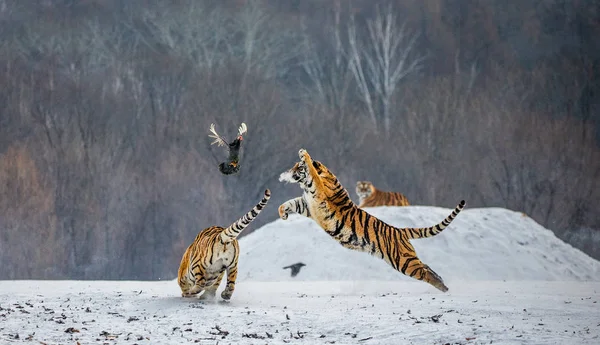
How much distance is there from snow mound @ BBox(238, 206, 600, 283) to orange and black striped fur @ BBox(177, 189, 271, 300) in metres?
4.63

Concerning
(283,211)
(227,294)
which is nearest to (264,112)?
(283,211)

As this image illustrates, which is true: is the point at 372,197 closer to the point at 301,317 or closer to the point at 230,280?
the point at 230,280

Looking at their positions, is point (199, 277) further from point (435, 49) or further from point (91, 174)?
point (435, 49)

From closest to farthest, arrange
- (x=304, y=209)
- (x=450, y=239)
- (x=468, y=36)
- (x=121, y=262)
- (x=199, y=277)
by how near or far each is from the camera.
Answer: (x=199, y=277) < (x=304, y=209) < (x=450, y=239) < (x=121, y=262) < (x=468, y=36)

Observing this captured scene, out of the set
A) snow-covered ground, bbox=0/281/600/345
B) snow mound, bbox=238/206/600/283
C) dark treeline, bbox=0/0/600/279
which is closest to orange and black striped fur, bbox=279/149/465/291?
snow-covered ground, bbox=0/281/600/345

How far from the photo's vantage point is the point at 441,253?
15086 mm

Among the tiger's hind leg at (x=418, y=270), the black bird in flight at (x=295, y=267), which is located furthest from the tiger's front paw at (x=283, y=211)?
the black bird in flight at (x=295, y=267)

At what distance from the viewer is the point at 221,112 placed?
100.0 ft

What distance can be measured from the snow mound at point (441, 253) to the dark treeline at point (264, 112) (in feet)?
36.5

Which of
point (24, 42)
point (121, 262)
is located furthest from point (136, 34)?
point (121, 262)

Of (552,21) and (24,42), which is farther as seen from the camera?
(552,21)

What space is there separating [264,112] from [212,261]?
71.0 ft

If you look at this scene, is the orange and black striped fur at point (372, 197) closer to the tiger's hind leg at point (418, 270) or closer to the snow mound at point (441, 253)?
the snow mound at point (441, 253)

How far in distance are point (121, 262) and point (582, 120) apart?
14677 millimetres
